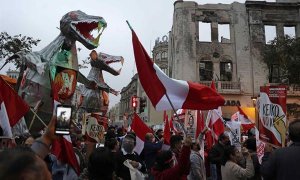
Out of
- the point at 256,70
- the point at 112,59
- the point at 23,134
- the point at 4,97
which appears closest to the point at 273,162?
the point at 4,97

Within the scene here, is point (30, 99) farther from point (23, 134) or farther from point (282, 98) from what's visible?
point (282, 98)

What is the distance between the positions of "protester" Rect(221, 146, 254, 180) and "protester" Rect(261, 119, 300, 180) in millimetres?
1251

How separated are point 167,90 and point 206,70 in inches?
946

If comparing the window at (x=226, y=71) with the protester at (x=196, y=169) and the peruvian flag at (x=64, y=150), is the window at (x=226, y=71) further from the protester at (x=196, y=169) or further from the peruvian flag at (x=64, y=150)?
the peruvian flag at (x=64, y=150)

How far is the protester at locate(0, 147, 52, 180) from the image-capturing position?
1363 millimetres

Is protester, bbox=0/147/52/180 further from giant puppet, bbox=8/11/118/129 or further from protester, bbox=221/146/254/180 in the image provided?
giant puppet, bbox=8/11/118/129

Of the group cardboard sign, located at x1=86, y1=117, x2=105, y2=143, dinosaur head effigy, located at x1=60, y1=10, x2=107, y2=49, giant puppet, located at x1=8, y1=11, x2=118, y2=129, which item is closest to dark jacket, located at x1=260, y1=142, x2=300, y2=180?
cardboard sign, located at x1=86, y1=117, x2=105, y2=143

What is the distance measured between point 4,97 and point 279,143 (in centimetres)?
411

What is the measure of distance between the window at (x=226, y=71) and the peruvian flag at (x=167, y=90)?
2389 centimetres

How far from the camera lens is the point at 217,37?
28.8 m

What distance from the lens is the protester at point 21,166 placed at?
136 cm

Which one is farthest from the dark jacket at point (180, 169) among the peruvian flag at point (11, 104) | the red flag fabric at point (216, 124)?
the red flag fabric at point (216, 124)

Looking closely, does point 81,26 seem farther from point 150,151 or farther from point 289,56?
point 289,56

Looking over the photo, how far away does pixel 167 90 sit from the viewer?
477cm
